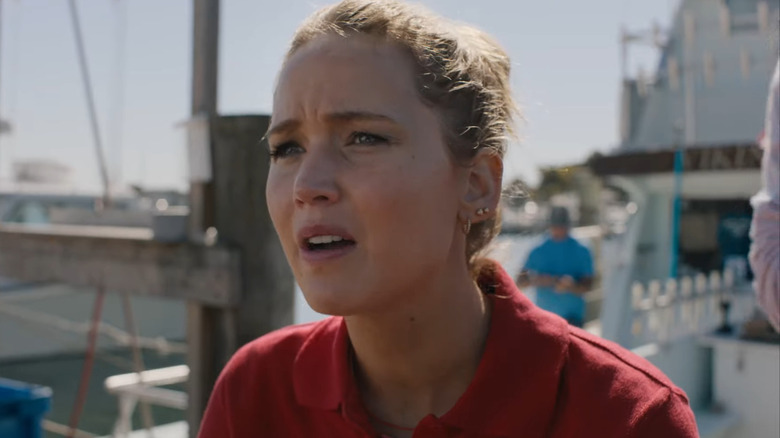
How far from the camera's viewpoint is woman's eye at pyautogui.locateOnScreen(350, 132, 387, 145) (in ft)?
3.88

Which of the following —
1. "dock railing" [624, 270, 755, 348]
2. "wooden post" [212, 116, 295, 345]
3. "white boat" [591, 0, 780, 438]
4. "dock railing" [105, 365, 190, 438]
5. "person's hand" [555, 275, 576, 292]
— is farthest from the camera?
"person's hand" [555, 275, 576, 292]

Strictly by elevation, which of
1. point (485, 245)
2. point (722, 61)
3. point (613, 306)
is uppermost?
point (722, 61)

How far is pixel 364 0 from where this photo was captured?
4.20 feet

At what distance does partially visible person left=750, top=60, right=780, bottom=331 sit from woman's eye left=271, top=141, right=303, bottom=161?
2.90ft

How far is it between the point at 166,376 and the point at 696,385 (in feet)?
10.2

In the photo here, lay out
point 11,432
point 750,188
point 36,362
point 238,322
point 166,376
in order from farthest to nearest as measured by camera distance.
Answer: point 36,362 → point 750,188 → point 166,376 → point 11,432 → point 238,322

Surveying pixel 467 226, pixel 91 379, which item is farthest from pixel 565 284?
pixel 91 379

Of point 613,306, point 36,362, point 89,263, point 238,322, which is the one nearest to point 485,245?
point 238,322

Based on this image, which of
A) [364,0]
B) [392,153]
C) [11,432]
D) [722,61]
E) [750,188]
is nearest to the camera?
[392,153]

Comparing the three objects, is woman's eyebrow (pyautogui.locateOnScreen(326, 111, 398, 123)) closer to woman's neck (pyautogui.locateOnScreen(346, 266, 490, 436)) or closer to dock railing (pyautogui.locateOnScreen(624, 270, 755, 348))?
woman's neck (pyautogui.locateOnScreen(346, 266, 490, 436))

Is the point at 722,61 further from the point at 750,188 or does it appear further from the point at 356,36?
the point at 356,36

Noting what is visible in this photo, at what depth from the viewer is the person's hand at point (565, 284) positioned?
505cm

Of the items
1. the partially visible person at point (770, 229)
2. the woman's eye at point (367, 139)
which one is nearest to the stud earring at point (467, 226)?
the woman's eye at point (367, 139)

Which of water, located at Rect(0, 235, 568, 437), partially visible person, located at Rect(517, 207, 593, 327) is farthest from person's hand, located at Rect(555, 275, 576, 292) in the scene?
water, located at Rect(0, 235, 568, 437)
